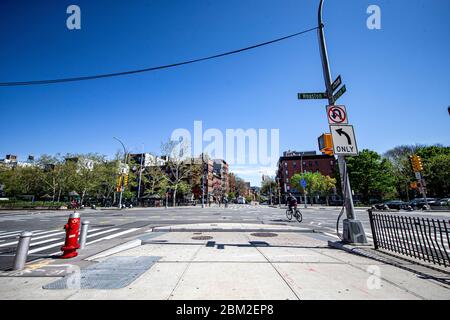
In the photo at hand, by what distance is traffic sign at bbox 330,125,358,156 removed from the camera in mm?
6251

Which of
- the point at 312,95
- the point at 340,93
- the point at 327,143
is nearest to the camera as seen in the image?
the point at 327,143

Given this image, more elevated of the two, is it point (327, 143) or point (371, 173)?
point (371, 173)

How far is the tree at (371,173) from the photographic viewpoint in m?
48.2

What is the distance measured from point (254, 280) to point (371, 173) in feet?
190

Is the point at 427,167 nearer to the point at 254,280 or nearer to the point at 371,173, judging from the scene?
the point at 371,173

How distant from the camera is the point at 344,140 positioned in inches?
249

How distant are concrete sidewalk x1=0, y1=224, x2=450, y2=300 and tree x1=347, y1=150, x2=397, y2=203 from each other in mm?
54127

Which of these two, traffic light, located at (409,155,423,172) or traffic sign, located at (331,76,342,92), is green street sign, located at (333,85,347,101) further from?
traffic light, located at (409,155,423,172)

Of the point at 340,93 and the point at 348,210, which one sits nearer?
the point at 348,210

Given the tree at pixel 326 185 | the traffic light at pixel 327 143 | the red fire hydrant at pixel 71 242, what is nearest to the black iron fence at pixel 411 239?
the traffic light at pixel 327 143

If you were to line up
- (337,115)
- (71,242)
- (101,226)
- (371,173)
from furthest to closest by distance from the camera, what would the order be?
(371,173) → (101,226) → (337,115) → (71,242)

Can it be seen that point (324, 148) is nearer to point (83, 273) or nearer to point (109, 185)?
point (83, 273)

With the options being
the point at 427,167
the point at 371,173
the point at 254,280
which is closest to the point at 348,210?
the point at 254,280
